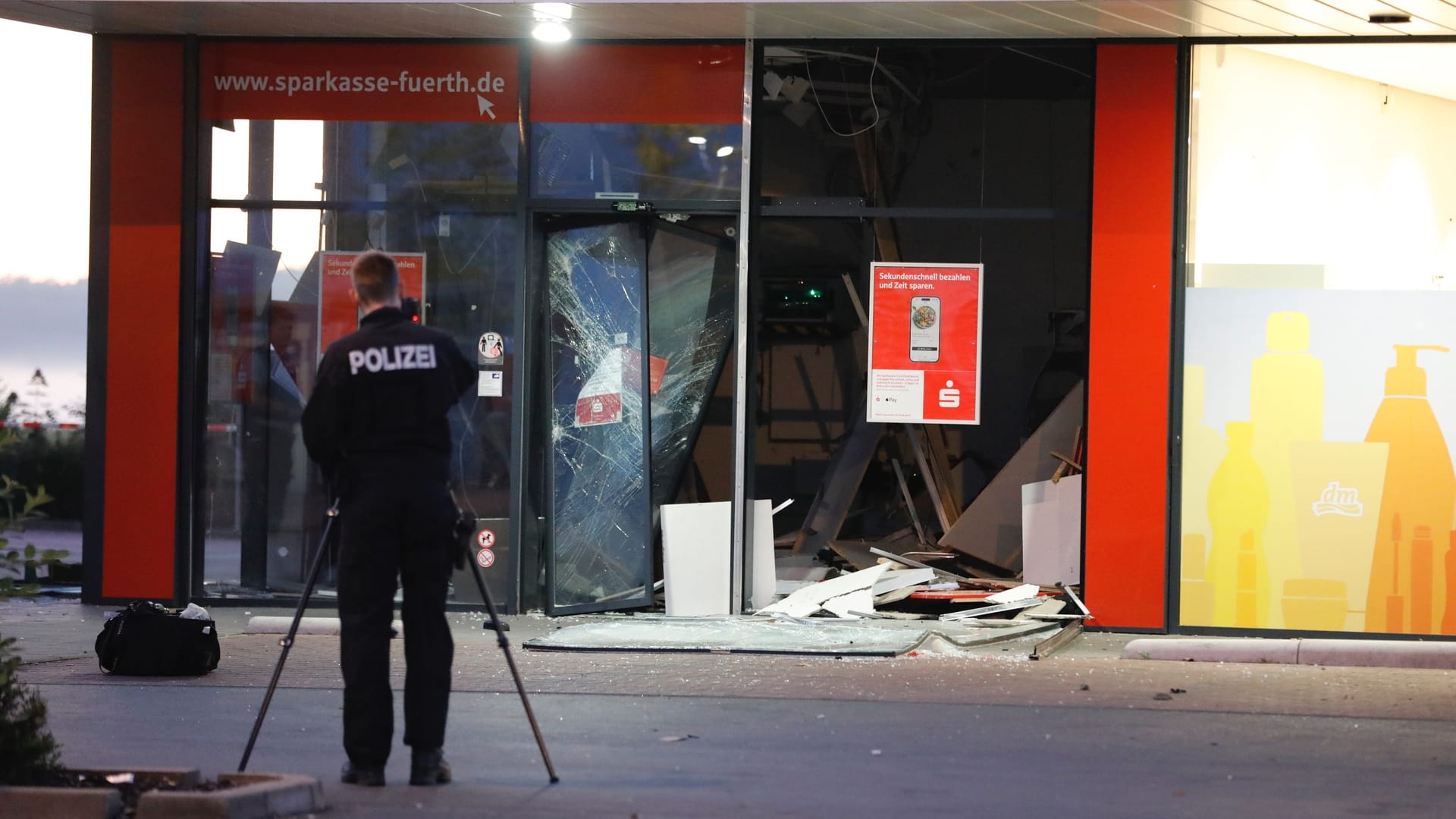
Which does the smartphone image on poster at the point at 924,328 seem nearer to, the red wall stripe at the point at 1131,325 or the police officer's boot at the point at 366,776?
the red wall stripe at the point at 1131,325

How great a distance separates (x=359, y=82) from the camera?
11031mm

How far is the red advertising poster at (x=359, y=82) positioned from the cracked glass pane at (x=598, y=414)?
1094 mm

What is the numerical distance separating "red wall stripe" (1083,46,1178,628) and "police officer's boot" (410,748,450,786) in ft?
18.9

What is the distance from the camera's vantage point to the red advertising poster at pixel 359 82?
1095 cm

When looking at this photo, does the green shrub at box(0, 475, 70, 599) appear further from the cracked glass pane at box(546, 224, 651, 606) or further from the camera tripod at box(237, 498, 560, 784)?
the cracked glass pane at box(546, 224, 651, 606)

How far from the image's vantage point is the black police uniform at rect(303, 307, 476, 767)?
18.6 ft

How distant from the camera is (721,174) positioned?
10844 millimetres

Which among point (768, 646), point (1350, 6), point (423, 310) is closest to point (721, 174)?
point (423, 310)

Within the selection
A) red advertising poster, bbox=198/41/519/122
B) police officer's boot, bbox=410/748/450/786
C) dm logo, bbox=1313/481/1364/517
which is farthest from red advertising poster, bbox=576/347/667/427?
police officer's boot, bbox=410/748/450/786

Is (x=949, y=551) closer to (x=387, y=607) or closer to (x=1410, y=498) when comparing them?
(x=1410, y=498)

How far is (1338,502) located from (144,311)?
7.79 meters

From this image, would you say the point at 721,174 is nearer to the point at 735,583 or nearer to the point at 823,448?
the point at 735,583

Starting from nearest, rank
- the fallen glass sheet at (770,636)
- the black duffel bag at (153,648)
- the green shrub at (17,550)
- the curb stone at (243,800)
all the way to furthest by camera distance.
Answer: the curb stone at (243,800), the green shrub at (17,550), the black duffel bag at (153,648), the fallen glass sheet at (770,636)

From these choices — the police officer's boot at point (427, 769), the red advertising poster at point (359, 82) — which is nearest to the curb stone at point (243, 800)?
the police officer's boot at point (427, 769)
